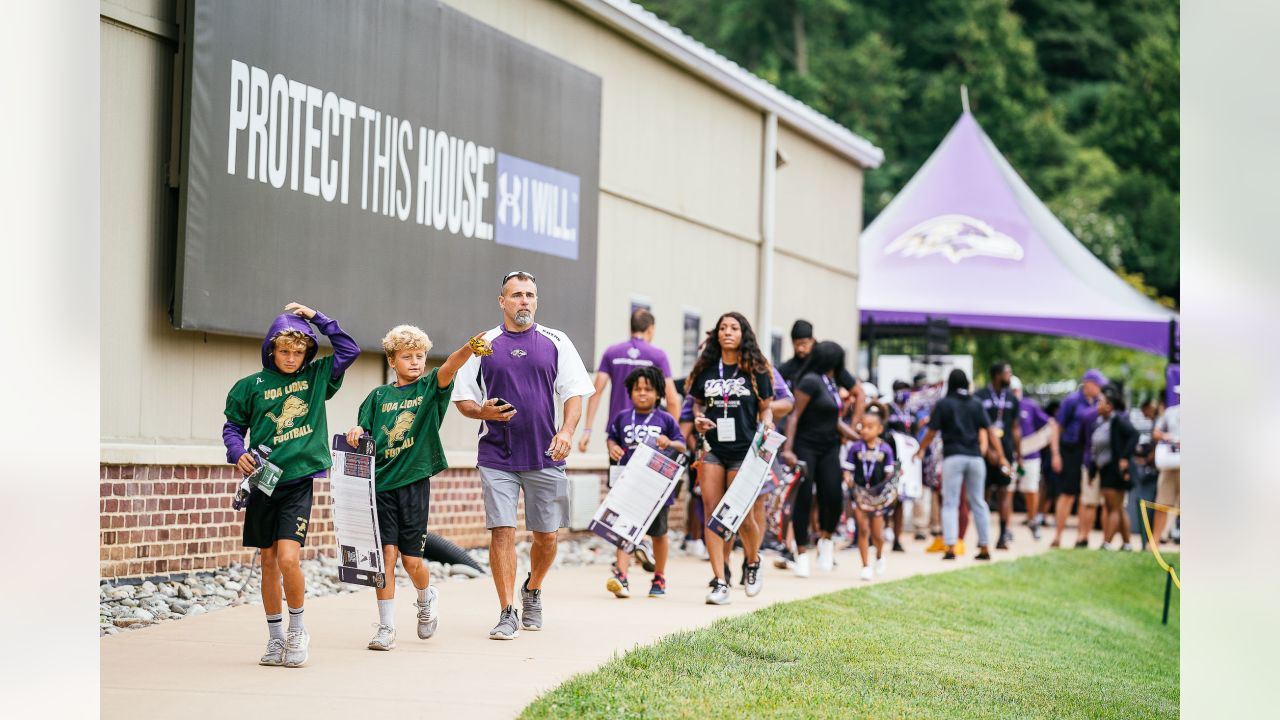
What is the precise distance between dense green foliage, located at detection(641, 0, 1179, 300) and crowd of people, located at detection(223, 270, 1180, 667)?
30.0 m

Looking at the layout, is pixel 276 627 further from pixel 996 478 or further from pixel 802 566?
pixel 996 478

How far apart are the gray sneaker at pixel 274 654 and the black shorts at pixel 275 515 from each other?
1.59 ft

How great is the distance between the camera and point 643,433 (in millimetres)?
11188

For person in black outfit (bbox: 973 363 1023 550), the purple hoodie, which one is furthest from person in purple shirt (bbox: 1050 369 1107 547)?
the purple hoodie

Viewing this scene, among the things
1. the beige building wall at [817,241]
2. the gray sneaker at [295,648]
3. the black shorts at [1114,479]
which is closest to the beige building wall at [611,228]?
the beige building wall at [817,241]

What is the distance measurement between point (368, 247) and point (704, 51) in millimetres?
7155

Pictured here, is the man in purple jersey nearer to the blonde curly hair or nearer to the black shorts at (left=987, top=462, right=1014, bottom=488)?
the blonde curly hair

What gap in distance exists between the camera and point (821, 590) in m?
12.3

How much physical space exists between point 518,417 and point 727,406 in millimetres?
2517

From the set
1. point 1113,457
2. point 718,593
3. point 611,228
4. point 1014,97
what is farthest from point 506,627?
point 1014,97

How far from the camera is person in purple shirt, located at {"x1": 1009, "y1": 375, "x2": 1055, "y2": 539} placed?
20031mm
